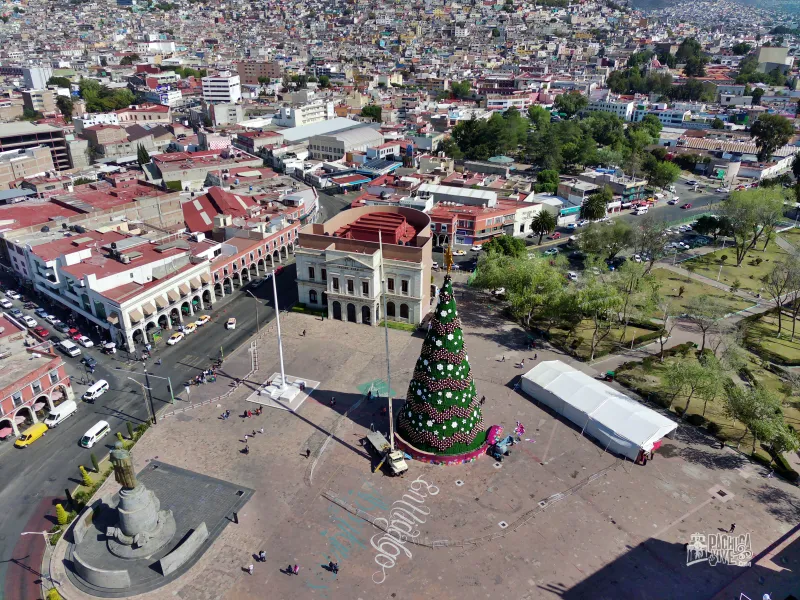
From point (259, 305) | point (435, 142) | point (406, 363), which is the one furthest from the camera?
point (435, 142)

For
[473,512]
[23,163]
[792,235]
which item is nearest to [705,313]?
[473,512]

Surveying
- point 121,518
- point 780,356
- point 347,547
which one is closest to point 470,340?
point 347,547

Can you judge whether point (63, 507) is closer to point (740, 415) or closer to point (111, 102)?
point (740, 415)

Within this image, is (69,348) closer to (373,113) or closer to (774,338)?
(774,338)

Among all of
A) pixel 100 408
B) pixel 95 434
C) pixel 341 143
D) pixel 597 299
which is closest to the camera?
pixel 95 434

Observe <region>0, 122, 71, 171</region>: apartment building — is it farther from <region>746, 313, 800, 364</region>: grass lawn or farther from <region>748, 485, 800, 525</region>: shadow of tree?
<region>748, 485, 800, 525</region>: shadow of tree

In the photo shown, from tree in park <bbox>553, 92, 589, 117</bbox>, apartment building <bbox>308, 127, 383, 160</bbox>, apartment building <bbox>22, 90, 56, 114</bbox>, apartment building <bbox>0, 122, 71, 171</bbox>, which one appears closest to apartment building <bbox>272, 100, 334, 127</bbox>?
apartment building <bbox>308, 127, 383, 160</bbox>
